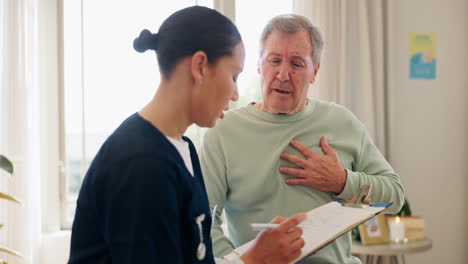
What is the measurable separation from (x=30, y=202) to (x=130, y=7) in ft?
4.29

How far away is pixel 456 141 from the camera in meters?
3.20

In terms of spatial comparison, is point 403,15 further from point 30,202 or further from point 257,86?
point 30,202

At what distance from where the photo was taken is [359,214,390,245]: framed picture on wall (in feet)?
8.14

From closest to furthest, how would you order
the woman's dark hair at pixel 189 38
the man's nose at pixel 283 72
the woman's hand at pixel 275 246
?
the woman's dark hair at pixel 189 38 → the woman's hand at pixel 275 246 → the man's nose at pixel 283 72

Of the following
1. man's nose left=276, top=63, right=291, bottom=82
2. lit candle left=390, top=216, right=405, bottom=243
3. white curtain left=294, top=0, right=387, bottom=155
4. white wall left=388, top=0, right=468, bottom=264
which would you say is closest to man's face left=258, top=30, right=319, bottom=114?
man's nose left=276, top=63, right=291, bottom=82

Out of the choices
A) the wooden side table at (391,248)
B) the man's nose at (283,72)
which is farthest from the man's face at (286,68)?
the wooden side table at (391,248)

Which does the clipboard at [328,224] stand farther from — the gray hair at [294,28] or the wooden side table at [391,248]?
the wooden side table at [391,248]

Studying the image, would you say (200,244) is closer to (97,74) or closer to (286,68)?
(286,68)

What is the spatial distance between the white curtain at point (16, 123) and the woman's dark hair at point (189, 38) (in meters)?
2.10

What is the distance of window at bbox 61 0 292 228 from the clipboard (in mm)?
1934

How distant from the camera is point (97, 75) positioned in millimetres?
3064

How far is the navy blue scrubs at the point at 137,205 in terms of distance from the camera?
720 millimetres

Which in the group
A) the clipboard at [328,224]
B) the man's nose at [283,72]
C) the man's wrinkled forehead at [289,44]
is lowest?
the clipboard at [328,224]

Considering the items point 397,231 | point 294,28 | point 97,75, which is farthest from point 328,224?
point 97,75
